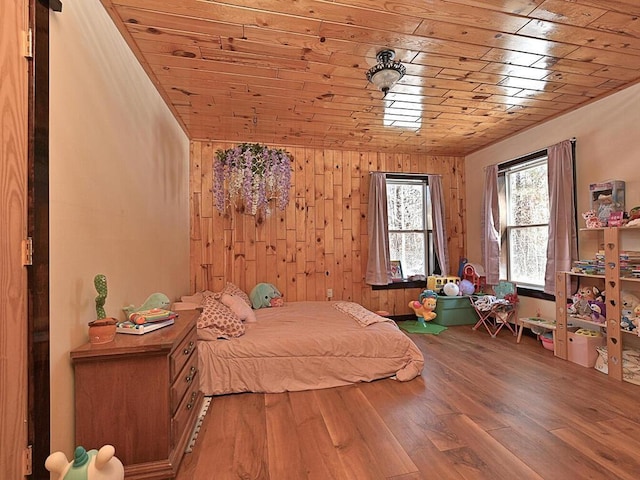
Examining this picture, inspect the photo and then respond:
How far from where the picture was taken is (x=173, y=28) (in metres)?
2.03

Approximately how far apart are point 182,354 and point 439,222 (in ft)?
13.4

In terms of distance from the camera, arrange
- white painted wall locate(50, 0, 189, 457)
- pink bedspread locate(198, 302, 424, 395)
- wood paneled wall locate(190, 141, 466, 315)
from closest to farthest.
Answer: white painted wall locate(50, 0, 189, 457), pink bedspread locate(198, 302, 424, 395), wood paneled wall locate(190, 141, 466, 315)

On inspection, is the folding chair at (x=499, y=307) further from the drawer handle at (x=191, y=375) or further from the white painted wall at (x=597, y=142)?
the drawer handle at (x=191, y=375)

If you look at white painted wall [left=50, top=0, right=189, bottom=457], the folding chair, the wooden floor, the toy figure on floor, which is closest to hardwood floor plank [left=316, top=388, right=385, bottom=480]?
the wooden floor

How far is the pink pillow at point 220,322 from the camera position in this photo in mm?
2672

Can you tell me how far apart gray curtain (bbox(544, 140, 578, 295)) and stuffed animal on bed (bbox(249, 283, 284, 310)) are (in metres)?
3.20

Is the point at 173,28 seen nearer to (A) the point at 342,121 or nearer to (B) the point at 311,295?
(A) the point at 342,121

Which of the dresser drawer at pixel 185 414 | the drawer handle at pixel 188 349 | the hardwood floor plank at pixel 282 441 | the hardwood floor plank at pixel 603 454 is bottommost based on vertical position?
the hardwood floor plank at pixel 282 441

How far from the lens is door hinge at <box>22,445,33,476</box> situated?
121 centimetres

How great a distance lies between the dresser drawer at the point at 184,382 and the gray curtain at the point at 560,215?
12.3 ft

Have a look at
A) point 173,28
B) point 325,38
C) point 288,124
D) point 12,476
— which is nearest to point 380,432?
point 12,476

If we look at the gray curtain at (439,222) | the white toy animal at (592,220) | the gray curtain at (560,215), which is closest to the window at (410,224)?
the gray curtain at (439,222)

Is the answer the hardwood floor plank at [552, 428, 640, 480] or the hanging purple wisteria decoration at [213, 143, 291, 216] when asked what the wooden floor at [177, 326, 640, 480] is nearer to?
the hardwood floor plank at [552, 428, 640, 480]

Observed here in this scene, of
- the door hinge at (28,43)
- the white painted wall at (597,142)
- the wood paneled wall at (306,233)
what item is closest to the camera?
the door hinge at (28,43)
